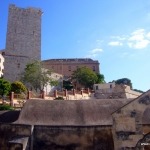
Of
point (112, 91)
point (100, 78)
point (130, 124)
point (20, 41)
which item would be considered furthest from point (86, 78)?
point (130, 124)

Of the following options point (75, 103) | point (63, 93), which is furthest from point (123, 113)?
point (63, 93)

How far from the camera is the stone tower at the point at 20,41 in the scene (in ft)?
255

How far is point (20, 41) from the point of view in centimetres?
7881

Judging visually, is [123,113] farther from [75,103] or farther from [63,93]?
[63,93]

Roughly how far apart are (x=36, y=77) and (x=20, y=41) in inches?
605

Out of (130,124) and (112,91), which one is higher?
(112,91)

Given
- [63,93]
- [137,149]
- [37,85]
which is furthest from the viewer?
[37,85]

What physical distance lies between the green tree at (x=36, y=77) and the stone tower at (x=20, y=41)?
8.48 metres

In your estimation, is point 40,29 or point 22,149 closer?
point 22,149

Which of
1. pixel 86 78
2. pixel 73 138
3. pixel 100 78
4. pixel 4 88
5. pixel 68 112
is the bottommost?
pixel 73 138

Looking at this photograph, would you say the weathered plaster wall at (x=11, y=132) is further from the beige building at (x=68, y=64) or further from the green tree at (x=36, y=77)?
the beige building at (x=68, y=64)

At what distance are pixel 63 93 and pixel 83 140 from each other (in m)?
36.6

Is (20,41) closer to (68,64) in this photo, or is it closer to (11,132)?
(68,64)

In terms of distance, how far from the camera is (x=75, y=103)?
26781mm
